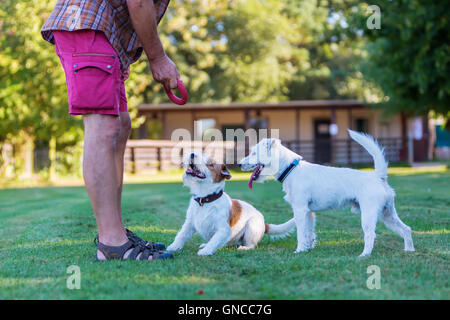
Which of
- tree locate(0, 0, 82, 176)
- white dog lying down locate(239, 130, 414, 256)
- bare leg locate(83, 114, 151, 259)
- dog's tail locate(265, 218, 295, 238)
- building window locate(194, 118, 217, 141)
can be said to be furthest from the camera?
building window locate(194, 118, 217, 141)

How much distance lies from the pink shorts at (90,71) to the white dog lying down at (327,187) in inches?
63.5

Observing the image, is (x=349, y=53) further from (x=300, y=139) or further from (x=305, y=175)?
(x=305, y=175)

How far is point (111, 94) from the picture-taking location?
3.32m

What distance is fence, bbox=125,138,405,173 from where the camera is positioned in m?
22.0

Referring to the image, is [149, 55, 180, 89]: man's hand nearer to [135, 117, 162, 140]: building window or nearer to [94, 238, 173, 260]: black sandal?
[94, 238, 173, 260]: black sandal

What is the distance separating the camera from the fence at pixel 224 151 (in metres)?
22.0

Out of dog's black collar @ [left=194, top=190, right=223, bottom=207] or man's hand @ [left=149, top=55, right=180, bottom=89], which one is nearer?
man's hand @ [left=149, top=55, right=180, bottom=89]

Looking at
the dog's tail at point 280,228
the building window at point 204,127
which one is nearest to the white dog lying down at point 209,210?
the dog's tail at point 280,228

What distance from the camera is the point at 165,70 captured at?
3.73 metres

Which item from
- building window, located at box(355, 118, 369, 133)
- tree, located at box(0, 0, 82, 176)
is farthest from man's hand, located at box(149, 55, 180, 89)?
building window, located at box(355, 118, 369, 133)

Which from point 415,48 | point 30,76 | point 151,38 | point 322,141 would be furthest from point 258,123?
point 151,38

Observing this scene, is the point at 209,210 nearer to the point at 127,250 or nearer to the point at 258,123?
the point at 127,250

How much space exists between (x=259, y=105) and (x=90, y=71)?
21.8 metres

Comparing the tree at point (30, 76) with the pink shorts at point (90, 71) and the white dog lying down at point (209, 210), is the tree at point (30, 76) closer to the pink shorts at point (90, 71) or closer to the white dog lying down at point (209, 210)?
the white dog lying down at point (209, 210)
